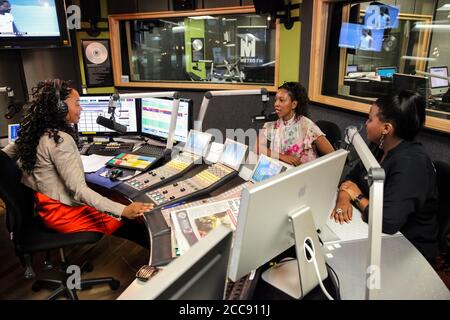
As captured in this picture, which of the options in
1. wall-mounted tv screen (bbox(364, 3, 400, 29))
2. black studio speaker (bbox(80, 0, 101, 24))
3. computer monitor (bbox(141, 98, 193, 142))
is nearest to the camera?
computer monitor (bbox(141, 98, 193, 142))

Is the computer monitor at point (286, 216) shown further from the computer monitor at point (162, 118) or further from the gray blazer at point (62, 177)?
the computer monitor at point (162, 118)

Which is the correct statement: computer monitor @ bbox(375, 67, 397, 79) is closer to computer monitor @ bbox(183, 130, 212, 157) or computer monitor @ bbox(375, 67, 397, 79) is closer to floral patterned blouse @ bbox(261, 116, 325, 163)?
floral patterned blouse @ bbox(261, 116, 325, 163)

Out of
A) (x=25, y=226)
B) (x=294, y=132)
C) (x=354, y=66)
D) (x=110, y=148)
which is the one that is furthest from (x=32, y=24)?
(x=354, y=66)

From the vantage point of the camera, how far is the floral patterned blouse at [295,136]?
238 centimetres

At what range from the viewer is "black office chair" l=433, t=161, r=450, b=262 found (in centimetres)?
146

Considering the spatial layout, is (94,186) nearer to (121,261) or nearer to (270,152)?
(121,261)

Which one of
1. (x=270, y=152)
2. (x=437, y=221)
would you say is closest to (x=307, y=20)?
(x=270, y=152)

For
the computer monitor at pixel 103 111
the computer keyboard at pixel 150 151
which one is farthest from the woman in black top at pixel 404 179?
the computer monitor at pixel 103 111

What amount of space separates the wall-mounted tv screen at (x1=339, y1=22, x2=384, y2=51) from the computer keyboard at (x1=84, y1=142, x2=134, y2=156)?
2135mm

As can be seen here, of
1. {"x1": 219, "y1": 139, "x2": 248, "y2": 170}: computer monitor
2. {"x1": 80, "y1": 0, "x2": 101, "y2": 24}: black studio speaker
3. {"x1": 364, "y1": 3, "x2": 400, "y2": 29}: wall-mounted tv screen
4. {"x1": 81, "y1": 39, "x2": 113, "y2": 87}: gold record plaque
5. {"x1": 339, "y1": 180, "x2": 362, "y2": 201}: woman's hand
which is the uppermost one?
{"x1": 80, "y1": 0, "x2": 101, "y2": 24}: black studio speaker

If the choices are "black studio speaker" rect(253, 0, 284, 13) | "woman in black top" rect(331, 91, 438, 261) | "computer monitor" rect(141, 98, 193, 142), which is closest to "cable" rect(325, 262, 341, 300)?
"woman in black top" rect(331, 91, 438, 261)

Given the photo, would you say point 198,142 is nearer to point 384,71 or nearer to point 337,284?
point 337,284

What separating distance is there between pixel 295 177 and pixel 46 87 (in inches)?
59.1

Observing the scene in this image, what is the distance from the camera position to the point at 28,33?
10.6 ft
